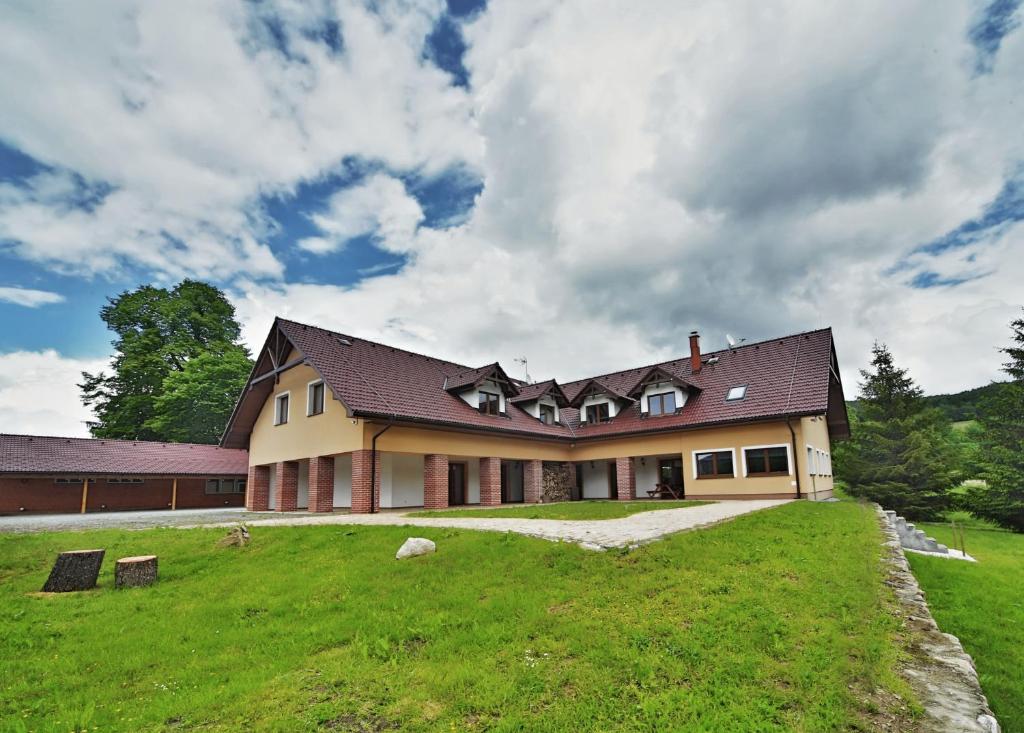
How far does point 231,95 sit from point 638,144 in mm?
10377

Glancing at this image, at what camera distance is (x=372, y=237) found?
65.3 ft

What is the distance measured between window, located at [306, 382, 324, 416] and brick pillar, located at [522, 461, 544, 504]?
9.47m

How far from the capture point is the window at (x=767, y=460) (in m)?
20.6

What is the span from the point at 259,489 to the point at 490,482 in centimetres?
1093

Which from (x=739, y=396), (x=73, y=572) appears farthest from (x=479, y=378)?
(x=73, y=572)

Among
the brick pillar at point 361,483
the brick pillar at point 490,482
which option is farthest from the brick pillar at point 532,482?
the brick pillar at point 361,483

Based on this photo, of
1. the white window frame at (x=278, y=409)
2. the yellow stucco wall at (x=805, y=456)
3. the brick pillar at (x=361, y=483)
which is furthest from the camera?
the white window frame at (x=278, y=409)

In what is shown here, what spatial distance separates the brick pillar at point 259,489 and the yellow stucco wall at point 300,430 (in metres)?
0.52

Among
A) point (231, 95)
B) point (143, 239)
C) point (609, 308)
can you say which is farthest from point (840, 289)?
point (143, 239)

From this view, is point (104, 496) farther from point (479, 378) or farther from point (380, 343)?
point (479, 378)

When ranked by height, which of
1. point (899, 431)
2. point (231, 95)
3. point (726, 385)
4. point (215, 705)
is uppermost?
point (231, 95)

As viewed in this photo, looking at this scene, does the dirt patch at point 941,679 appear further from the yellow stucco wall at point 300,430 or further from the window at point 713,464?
the window at point 713,464

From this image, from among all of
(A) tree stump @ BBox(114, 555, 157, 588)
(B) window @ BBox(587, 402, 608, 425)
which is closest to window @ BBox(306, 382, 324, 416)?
(A) tree stump @ BBox(114, 555, 157, 588)

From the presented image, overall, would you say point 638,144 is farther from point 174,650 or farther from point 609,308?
point 174,650
